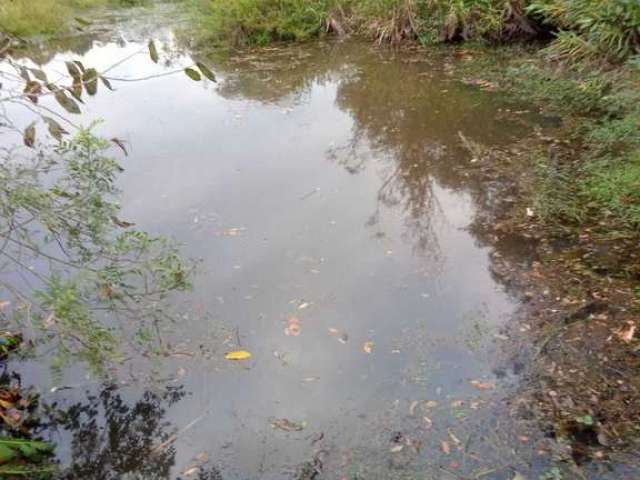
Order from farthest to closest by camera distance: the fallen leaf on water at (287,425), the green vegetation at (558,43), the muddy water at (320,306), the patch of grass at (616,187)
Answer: the green vegetation at (558,43)
the patch of grass at (616,187)
the fallen leaf on water at (287,425)
the muddy water at (320,306)

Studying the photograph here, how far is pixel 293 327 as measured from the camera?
3.47 m

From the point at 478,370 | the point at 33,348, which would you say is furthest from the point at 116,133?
the point at 478,370

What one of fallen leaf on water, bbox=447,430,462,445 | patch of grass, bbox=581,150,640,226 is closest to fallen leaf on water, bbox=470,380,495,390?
fallen leaf on water, bbox=447,430,462,445

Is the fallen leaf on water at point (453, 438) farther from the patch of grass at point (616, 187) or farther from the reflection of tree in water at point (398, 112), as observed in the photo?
the patch of grass at point (616, 187)

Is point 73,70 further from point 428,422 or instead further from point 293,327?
point 428,422

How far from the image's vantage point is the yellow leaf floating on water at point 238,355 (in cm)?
325

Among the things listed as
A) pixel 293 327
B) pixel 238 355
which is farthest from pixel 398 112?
pixel 238 355

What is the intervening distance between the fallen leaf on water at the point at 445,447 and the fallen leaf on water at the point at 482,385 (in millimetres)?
423

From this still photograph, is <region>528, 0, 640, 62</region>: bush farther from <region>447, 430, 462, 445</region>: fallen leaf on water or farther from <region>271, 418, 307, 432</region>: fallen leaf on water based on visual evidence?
<region>271, 418, 307, 432</region>: fallen leaf on water

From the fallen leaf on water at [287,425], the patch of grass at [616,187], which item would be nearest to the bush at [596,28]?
the patch of grass at [616,187]

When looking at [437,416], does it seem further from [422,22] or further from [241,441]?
[422,22]

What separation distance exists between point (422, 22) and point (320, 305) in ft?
23.7

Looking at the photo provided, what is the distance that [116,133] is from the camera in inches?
261

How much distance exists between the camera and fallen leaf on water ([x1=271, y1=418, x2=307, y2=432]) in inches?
110
